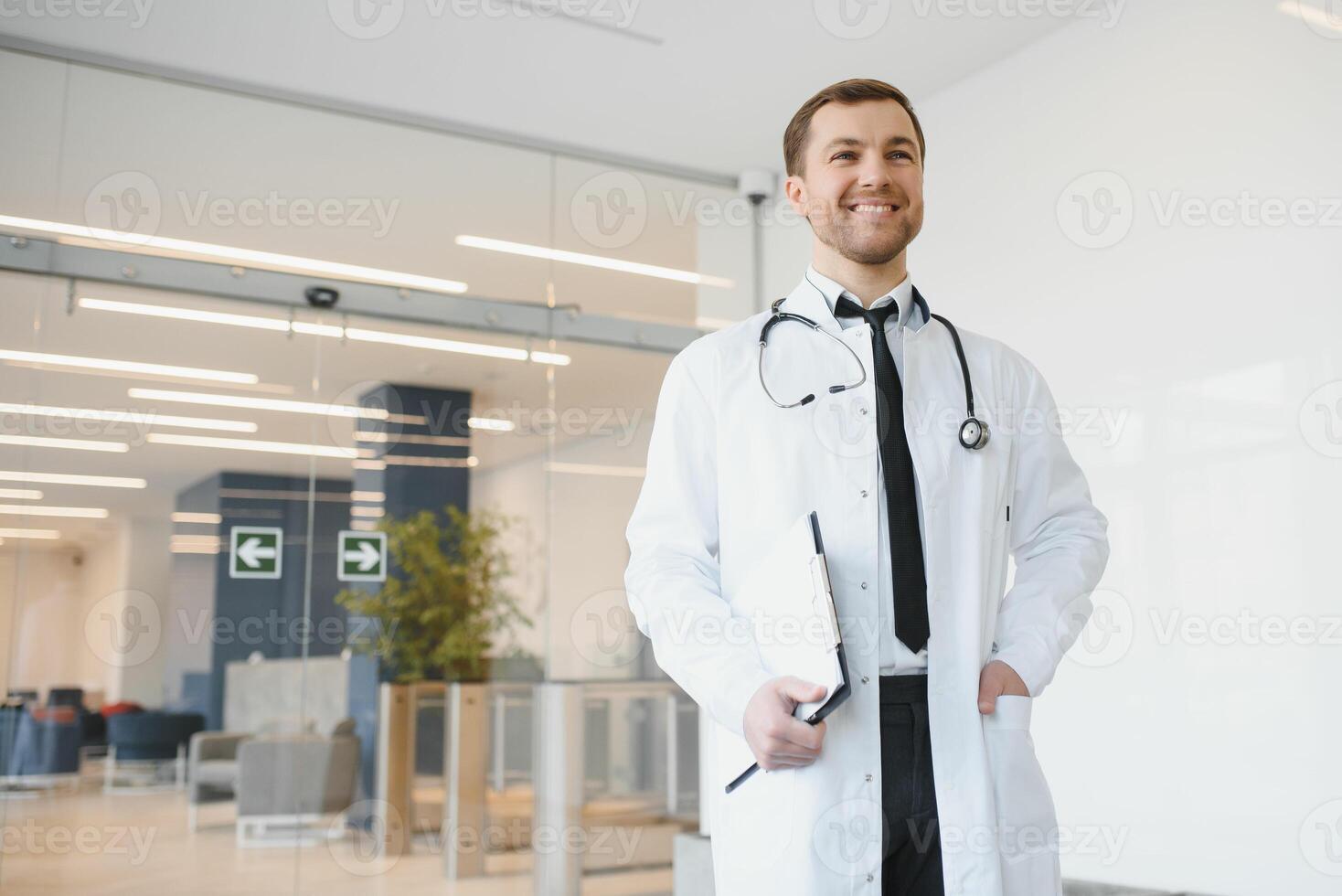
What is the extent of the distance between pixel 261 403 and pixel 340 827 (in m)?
1.74

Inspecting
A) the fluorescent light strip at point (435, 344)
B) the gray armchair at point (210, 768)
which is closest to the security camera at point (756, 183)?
the fluorescent light strip at point (435, 344)

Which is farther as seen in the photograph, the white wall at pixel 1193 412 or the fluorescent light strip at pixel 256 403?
the fluorescent light strip at pixel 256 403

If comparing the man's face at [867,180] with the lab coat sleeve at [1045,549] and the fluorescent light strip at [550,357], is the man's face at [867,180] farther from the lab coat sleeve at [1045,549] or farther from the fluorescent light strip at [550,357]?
the fluorescent light strip at [550,357]

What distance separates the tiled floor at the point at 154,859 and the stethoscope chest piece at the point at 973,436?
3829 millimetres

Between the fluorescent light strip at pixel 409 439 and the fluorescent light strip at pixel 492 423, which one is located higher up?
the fluorescent light strip at pixel 492 423

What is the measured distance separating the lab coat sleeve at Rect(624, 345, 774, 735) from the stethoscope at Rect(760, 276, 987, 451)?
0.10 metres

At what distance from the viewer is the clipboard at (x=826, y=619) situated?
1.40 metres

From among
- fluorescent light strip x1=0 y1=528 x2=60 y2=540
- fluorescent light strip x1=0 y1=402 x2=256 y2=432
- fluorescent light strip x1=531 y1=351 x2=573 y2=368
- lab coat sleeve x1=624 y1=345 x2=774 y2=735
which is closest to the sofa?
fluorescent light strip x1=0 y1=528 x2=60 y2=540

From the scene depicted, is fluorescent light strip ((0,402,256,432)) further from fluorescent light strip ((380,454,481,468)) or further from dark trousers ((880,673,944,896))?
dark trousers ((880,673,944,896))

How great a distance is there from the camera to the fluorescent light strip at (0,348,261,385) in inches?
176

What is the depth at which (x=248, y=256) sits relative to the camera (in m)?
4.89

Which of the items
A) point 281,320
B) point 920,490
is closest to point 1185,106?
point 920,490

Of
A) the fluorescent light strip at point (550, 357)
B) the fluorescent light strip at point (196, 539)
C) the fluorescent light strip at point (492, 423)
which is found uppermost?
the fluorescent light strip at point (550, 357)

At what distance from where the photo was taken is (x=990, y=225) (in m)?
4.67
